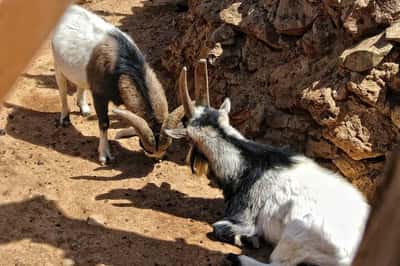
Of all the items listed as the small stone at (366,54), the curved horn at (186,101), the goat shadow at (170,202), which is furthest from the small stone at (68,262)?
the small stone at (366,54)

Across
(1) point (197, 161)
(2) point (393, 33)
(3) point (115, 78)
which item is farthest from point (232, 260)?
(3) point (115, 78)

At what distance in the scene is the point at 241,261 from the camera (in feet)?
21.7

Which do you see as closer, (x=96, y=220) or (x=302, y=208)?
(x=302, y=208)

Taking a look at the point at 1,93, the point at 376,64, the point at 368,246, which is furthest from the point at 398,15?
the point at 1,93

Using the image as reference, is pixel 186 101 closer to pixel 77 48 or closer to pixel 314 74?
pixel 314 74

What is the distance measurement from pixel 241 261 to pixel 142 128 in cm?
232

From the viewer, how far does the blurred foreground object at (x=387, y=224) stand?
5.58 feet

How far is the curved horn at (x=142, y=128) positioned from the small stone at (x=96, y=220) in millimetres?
1247

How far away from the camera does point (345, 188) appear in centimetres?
674

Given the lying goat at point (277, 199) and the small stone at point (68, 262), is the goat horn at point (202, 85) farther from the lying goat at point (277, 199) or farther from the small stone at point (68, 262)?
the small stone at point (68, 262)

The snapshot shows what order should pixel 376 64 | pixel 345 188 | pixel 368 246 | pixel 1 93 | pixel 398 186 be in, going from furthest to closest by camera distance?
pixel 376 64
pixel 345 188
pixel 368 246
pixel 398 186
pixel 1 93

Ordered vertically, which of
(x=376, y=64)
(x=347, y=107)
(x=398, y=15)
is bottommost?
(x=347, y=107)

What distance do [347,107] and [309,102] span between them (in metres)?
0.42

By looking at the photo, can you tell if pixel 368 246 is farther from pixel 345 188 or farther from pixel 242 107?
pixel 242 107
